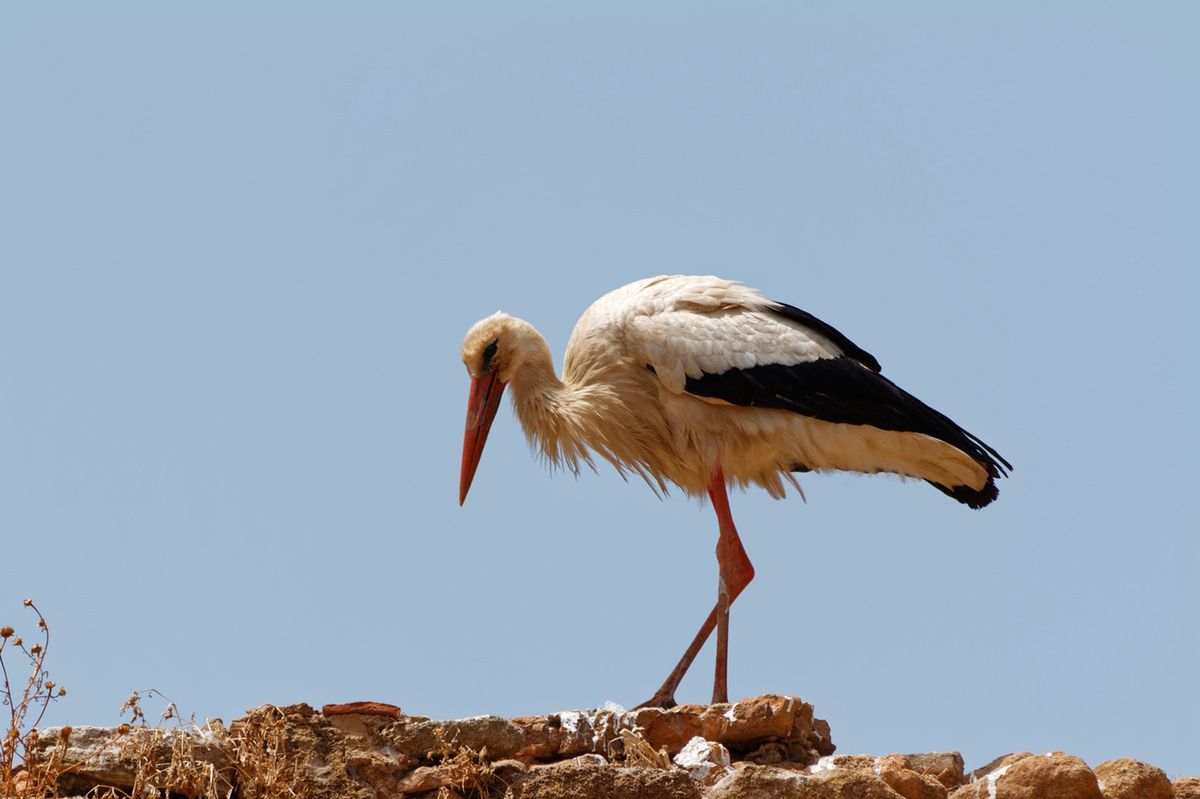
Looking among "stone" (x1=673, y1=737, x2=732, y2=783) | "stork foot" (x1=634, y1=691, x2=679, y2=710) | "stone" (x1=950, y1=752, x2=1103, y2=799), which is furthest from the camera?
"stork foot" (x1=634, y1=691, x2=679, y2=710)

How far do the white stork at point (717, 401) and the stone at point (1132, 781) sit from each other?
2580mm

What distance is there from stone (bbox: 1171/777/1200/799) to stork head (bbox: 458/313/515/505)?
4.36 meters

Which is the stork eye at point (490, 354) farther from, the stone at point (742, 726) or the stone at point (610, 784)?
the stone at point (610, 784)

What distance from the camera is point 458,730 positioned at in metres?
5.83

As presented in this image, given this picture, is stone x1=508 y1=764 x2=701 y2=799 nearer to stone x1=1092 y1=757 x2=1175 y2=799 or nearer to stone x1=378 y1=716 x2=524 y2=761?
stone x1=378 y1=716 x2=524 y2=761

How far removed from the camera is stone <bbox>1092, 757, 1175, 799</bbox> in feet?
19.4

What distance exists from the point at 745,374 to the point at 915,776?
306 cm

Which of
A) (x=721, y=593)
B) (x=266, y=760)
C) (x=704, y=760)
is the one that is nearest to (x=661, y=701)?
(x=721, y=593)

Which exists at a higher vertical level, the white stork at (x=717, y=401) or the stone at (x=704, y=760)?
the white stork at (x=717, y=401)

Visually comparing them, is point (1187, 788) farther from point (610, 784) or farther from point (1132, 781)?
point (610, 784)

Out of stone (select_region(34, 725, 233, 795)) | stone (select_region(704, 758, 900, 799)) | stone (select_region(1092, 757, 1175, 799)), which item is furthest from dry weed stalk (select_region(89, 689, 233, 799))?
stone (select_region(1092, 757, 1175, 799))

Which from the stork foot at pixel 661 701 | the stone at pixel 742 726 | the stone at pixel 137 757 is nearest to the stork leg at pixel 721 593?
the stork foot at pixel 661 701

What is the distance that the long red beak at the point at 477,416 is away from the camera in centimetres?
913

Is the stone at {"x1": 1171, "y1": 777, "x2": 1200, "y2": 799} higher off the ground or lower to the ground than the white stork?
lower
